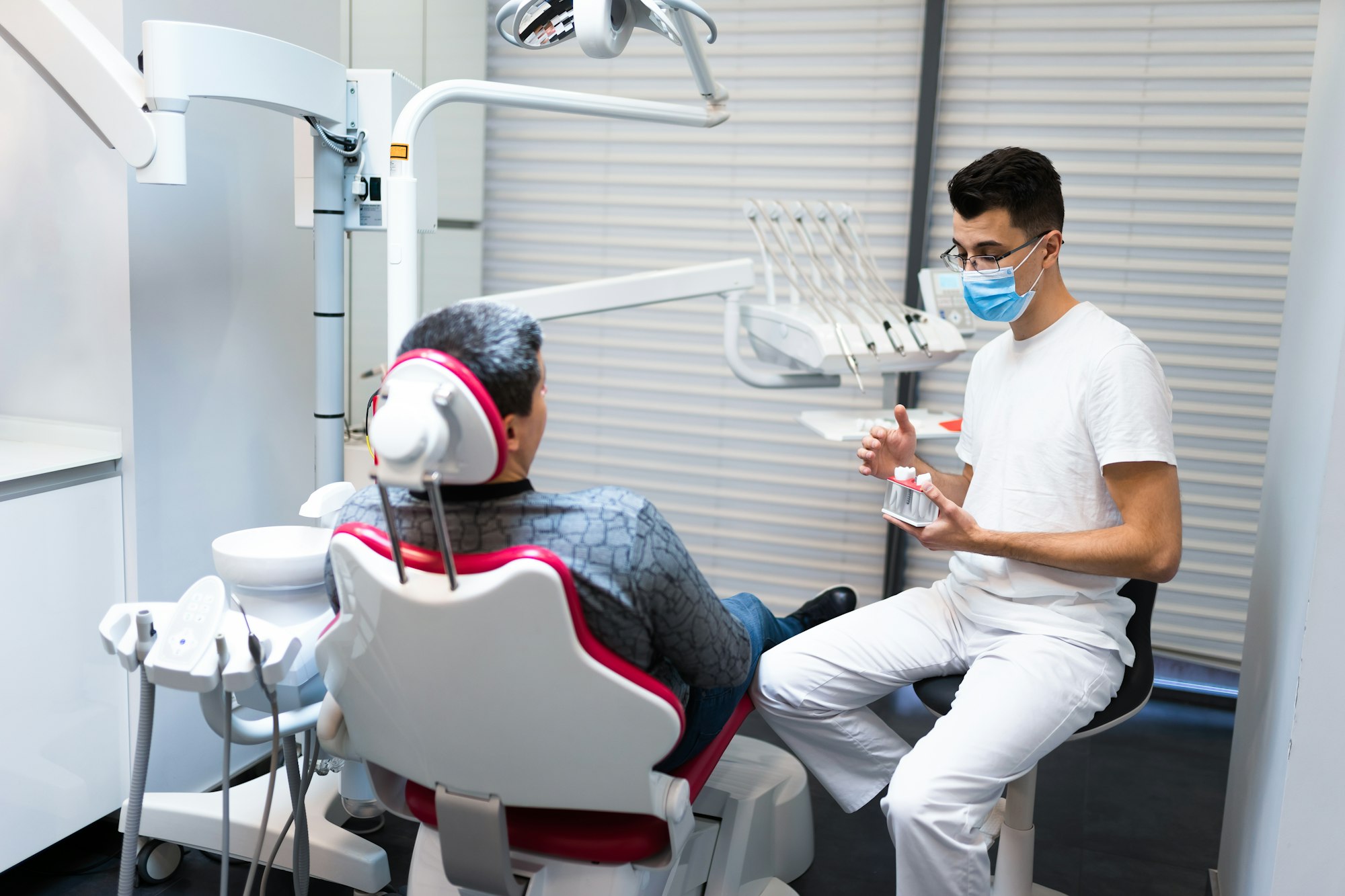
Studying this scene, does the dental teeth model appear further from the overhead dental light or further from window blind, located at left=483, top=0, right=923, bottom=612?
window blind, located at left=483, top=0, right=923, bottom=612

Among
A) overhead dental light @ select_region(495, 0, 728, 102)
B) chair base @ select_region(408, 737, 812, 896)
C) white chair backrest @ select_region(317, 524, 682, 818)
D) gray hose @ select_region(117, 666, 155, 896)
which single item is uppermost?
overhead dental light @ select_region(495, 0, 728, 102)

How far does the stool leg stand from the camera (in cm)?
183

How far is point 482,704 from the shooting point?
4.18 ft

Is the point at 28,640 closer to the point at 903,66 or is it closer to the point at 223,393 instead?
the point at 223,393

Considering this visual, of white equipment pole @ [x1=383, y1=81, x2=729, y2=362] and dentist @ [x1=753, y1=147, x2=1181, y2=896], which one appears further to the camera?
white equipment pole @ [x1=383, y1=81, x2=729, y2=362]

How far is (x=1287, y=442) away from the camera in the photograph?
1.83 metres

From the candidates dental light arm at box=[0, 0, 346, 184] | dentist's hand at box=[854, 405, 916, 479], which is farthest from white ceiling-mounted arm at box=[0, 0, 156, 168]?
dentist's hand at box=[854, 405, 916, 479]

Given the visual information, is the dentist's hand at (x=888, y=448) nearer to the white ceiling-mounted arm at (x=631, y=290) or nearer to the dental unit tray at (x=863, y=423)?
the dental unit tray at (x=863, y=423)

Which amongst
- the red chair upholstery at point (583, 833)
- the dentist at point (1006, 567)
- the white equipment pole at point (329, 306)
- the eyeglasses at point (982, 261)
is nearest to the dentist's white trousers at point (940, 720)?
the dentist at point (1006, 567)

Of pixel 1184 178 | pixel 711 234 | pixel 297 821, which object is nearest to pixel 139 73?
pixel 297 821

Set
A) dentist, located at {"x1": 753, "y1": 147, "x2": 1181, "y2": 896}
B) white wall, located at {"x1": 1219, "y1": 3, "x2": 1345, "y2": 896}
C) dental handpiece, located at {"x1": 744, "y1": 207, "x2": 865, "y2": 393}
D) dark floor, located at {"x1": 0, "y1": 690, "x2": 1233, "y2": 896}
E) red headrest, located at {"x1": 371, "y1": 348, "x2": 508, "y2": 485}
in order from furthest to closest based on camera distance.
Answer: dental handpiece, located at {"x1": 744, "y1": 207, "x2": 865, "y2": 393}
dark floor, located at {"x1": 0, "y1": 690, "x2": 1233, "y2": 896}
dentist, located at {"x1": 753, "y1": 147, "x2": 1181, "y2": 896}
white wall, located at {"x1": 1219, "y1": 3, "x2": 1345, "y2": 896}
red headrest, located at {"x1": 371, "y1": 348, "x2": 508, "y2": 485}

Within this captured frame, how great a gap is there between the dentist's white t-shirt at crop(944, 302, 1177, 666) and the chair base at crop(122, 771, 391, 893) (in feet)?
3.92

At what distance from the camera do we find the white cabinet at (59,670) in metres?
1.95

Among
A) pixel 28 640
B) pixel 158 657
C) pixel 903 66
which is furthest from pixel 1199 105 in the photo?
pixel 28 640
